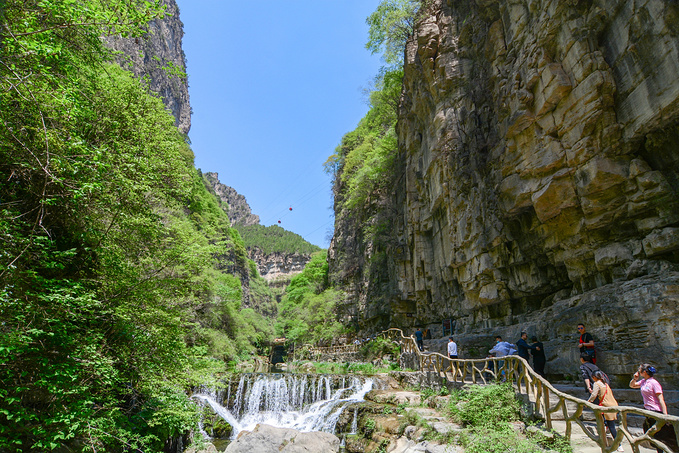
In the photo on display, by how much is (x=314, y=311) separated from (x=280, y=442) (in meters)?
32.2

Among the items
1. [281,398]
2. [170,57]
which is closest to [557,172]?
[281,398]

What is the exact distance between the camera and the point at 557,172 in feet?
39.9

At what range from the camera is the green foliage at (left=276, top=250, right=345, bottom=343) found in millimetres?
38000

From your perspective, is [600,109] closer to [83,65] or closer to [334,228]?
[83,65]

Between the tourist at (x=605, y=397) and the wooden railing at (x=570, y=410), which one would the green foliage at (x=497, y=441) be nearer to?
the wooden railing at (x=570, y=410)

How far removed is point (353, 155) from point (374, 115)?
17.8 feet

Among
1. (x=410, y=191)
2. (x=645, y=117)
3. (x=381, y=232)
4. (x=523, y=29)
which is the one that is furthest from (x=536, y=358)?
(x=381, y=232)

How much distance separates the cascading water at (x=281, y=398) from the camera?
16.7m

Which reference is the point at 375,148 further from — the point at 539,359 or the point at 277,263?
the point at 277,263

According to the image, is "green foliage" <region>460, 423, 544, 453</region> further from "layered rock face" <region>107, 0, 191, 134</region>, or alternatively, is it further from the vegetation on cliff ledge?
"layered rock face" <region>107, 0, 191, 134</region>

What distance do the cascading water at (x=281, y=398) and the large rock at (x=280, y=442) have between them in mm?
4850

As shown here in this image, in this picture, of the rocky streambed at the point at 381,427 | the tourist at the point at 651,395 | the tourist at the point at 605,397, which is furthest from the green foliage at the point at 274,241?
the tourist at the point at 651,395

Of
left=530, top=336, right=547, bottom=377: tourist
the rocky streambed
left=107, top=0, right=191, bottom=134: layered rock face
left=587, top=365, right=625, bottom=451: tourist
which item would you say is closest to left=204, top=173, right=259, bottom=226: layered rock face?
left=107, top=0, right=191, bottom=134: layered rock face

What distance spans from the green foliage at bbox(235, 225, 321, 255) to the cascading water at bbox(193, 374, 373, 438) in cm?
10724
